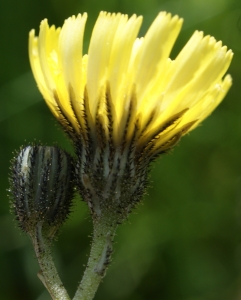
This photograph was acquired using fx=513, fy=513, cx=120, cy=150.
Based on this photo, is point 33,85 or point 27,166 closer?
point 27,166

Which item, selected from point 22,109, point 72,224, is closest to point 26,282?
point 72,224

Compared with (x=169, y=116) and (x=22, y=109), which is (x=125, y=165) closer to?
(x=169, y=116)

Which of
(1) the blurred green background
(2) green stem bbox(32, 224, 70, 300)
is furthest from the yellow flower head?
(1) the blurred green background

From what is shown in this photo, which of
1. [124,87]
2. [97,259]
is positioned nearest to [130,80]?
[124,87]

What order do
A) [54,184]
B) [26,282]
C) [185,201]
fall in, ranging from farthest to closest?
[185,201]
[26,282]
[54,184]

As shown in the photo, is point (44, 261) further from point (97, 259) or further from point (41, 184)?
point (41, 184)

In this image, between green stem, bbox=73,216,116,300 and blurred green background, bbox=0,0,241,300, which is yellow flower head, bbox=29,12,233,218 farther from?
blurred green background, bbox=0,0,241,300
